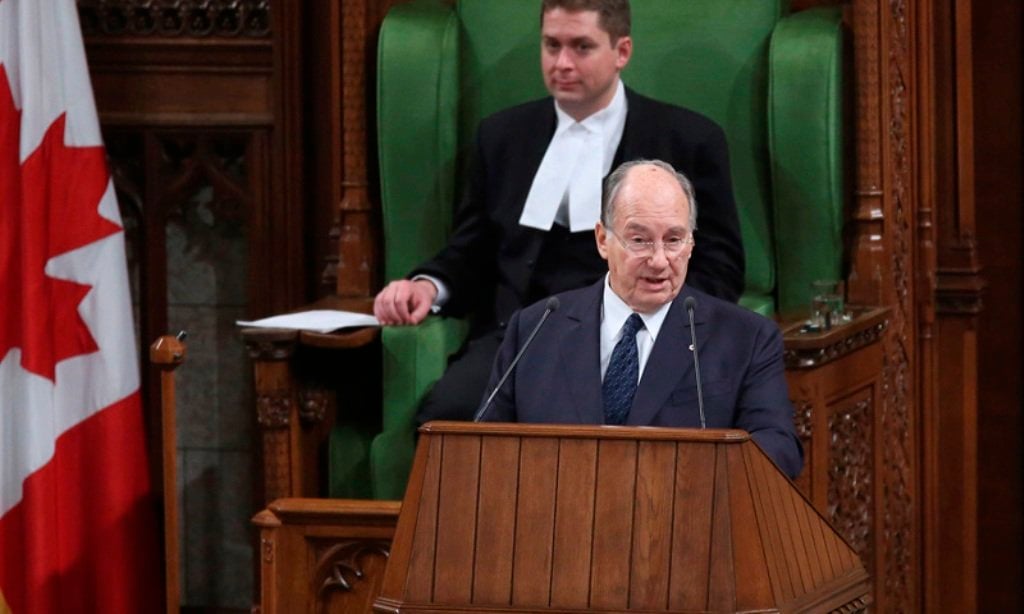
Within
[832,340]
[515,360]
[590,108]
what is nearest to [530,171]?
[590,108]

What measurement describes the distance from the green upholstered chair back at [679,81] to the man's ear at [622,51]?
44 cm

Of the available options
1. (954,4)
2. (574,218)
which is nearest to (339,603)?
(574,218)

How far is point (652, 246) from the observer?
3.77 meters

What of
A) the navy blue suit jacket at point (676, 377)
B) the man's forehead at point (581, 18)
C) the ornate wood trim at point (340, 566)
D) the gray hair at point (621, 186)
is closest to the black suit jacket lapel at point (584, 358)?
the navy blue suit jacket at point (676, 377)

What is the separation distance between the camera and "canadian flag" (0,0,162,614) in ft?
16.8

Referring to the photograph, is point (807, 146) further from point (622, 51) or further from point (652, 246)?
point (652, 246)

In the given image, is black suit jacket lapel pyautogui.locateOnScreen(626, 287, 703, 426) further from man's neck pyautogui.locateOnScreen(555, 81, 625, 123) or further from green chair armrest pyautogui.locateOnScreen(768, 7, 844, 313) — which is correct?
green chair armrest pyautogui.locateOnScreen(768, 7, 844, 313)

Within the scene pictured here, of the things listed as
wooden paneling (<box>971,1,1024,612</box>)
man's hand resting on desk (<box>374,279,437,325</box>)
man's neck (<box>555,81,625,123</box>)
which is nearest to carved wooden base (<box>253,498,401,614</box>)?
man's hand resting on desk (<box>374,279,437,325</box>)

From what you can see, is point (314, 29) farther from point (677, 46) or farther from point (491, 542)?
point (491, 542)

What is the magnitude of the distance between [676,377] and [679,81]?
172cm

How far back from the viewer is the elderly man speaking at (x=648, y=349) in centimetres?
377

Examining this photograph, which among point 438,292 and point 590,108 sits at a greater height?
point 590,108

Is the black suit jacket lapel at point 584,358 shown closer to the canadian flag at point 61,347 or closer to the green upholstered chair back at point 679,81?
the green upholstered chair back at point 679,81

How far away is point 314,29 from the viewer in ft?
19.1
